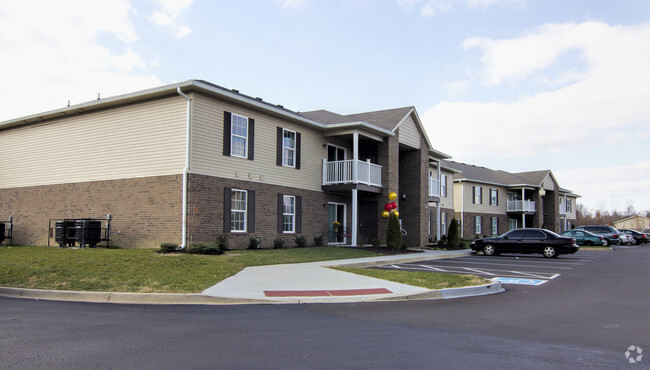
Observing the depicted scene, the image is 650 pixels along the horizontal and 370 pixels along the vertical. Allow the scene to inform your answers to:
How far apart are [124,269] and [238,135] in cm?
843

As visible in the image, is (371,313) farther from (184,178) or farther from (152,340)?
(184,178)

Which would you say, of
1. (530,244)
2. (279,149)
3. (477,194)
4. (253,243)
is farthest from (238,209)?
(477,194)

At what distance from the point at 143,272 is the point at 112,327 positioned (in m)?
5.06

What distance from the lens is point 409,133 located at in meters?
27.7

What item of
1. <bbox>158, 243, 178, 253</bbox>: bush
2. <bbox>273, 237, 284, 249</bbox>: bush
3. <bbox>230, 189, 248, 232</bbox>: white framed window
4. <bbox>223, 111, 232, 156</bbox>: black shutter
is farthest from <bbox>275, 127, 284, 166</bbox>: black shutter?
<bbox>158, 243, 178, 253</bbox>: bush

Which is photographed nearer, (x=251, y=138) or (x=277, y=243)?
(x=251, y=138)

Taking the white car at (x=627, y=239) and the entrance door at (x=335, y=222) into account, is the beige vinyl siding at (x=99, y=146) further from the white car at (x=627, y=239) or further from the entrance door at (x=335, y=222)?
the white car at (x=627, y=239)

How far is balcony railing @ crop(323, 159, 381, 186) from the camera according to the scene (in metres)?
23.6

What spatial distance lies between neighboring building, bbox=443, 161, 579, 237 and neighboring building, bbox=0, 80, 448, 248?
18.7m

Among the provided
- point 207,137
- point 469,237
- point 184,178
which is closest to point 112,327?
point 184,178

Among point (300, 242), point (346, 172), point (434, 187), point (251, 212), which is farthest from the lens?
point (434, 187)

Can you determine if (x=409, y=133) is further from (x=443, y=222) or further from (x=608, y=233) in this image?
(x=608, y=233)

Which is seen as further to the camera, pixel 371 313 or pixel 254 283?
pixel 254 283

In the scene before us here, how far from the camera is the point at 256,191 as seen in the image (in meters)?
20.1
